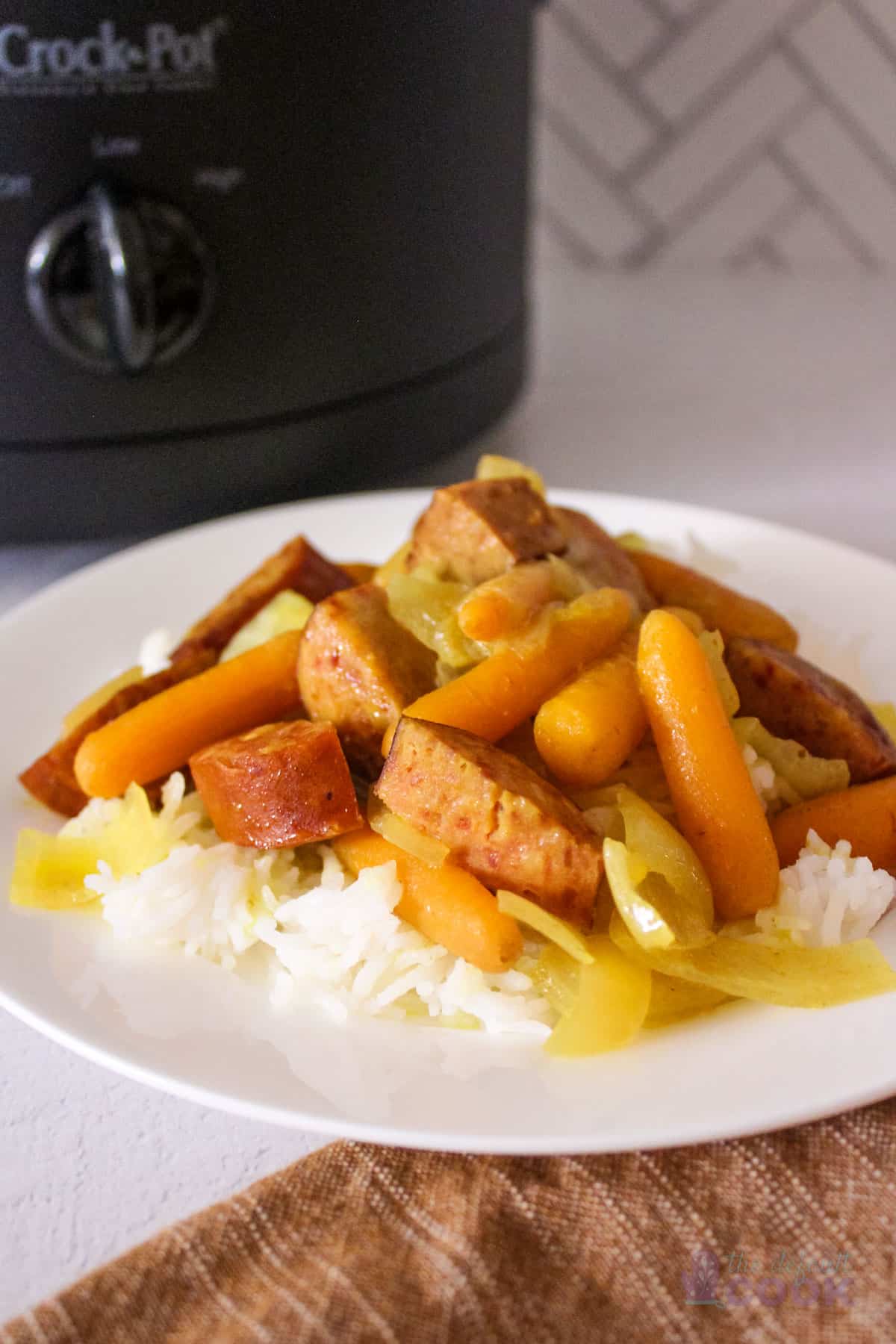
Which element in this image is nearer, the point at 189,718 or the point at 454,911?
the point at 454,911

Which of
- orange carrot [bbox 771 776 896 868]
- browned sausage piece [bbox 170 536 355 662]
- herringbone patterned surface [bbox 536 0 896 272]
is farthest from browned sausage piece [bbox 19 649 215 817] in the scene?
herringbone patterned surface [bbox 536 0 896 272]


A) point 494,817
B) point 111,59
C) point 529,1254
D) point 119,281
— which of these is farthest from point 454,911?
point 111,59

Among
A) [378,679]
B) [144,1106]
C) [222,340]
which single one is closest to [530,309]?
[222,340]

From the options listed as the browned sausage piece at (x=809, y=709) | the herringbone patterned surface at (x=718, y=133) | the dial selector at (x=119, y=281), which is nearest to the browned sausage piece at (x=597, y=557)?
the browned sausage piece at (x=809, y=709)

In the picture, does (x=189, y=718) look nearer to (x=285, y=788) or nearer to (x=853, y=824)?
(x=285, y=788)

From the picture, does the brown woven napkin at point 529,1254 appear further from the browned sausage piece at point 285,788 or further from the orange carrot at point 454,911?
the browned sausage piece at point 285,788

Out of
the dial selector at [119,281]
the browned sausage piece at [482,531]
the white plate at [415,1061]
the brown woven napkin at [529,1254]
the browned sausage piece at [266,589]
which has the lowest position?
the brown woven napkin at [529,1254]
